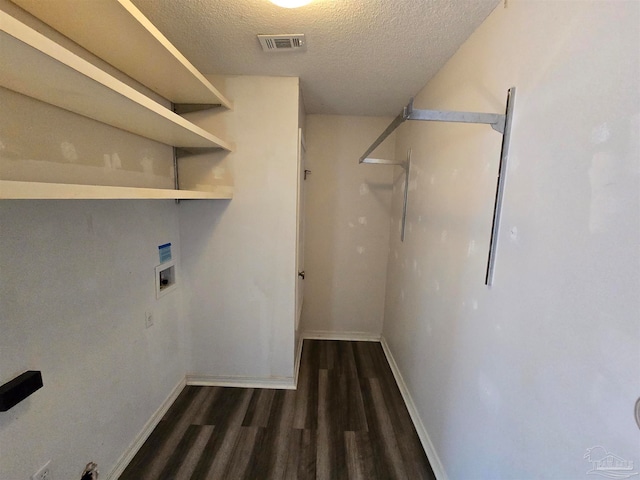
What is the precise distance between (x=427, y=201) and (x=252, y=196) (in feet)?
4.30

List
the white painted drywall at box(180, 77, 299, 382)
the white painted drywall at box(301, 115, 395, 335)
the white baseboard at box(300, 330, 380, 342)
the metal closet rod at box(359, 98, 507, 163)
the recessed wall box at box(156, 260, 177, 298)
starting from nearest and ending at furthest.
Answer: the metal closet rod at box(359, 98, 507, 163), the recessed wall box at box(156, 260, 177, 298), the white painted drywall at box(180, 77, 299, 382), the white painted drywall at box(301, 115, 395, 335), the white baseboard at box(300, 330, 380, 342)

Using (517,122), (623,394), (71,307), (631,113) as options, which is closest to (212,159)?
(71,307)

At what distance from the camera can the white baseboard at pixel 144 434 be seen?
150 centimetres

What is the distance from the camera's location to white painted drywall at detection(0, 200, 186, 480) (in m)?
0.99

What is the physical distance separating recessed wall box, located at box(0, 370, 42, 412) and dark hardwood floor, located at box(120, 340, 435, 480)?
928 millimetres

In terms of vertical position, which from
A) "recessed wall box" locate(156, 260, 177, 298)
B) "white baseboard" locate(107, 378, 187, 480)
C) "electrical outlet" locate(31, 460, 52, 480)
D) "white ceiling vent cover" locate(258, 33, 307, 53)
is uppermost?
"white ceiling vent cover" locate(258, 33, 307, 53)

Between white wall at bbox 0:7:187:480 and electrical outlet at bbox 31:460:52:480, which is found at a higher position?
white wall at bbox 0:7:187:480

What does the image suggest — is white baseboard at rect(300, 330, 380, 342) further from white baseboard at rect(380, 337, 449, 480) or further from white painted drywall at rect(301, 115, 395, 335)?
white baseboard at rect(380, 337, 449, 480)

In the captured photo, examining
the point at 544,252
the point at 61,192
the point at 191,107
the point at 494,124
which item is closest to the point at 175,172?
the point at 191,107

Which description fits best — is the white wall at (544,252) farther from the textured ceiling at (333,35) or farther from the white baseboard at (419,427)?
the textured ceiling at (333,35)

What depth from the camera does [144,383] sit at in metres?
1.74

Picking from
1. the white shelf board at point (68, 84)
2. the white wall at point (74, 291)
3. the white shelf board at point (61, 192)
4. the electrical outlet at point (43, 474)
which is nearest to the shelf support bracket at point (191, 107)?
the white wall at point (74, 291)

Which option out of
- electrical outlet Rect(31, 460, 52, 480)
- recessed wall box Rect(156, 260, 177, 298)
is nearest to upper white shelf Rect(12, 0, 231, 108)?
recessed wall box Rect(156, 260, 177, 298)

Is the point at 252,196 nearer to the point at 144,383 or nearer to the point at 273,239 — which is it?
the point at 273,239
